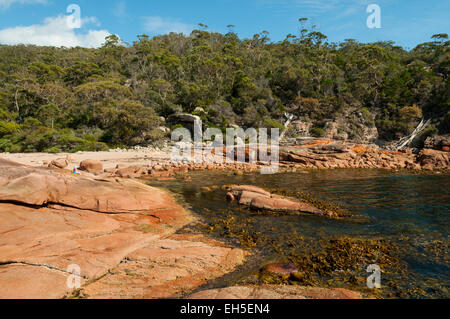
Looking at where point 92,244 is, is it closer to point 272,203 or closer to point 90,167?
point 272,203

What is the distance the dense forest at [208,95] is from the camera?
32312 mm

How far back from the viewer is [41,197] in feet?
22.1

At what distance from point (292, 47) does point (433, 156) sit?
55413mm

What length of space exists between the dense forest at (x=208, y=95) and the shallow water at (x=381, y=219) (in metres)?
22.5

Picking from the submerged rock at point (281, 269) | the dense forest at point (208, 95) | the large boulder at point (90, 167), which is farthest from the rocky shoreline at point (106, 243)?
the dense forest at point (208, 95)

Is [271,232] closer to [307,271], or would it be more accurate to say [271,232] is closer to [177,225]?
[307,271]

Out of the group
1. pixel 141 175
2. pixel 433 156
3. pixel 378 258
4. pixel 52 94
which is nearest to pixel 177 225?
pixel 378 258

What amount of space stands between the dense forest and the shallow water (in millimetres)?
22451

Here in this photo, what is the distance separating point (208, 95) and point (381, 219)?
40.1 meters
